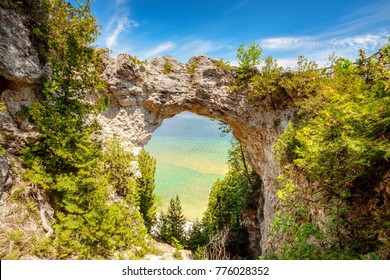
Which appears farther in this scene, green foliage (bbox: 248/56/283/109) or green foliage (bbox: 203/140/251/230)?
green foliage (bbox: 203/140/251/230)

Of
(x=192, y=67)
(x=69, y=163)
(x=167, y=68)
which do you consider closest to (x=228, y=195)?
(x=192, y=67)

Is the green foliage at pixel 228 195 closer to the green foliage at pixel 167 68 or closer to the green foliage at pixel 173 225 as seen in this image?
the green foliage at pixel 173 225

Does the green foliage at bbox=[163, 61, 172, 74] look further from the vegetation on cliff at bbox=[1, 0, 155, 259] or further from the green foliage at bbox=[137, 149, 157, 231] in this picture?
the green foliage at bbox=[137, 149, 157, 231]

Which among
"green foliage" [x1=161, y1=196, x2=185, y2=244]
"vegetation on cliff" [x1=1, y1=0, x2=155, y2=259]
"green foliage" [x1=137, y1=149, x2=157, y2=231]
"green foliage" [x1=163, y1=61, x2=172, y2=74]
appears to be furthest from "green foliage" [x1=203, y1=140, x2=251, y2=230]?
"vegetation on cliff" [x1=1, y1=0, x2=155, y2=259]

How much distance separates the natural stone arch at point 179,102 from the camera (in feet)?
37.1

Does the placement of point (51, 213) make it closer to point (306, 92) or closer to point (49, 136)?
point (49, 136)

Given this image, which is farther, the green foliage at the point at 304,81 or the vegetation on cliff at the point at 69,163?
the green foliage at the point at 304,81

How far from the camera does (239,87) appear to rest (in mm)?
12352

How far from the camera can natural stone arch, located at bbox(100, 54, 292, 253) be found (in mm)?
11312

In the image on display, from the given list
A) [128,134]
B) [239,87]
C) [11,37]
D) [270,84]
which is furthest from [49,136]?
[270,84]

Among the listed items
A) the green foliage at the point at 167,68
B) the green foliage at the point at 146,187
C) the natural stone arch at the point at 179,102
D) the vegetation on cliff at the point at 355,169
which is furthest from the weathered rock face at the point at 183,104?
the green foliage at the point at 146,187

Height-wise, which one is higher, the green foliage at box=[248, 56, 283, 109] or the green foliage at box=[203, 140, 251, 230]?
the green foliage at box=[248, 56, 283, 109]

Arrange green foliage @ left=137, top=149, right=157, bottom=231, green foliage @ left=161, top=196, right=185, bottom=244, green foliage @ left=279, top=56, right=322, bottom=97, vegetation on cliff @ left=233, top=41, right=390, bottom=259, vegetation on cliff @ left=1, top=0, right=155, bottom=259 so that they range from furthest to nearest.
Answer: green foliage @ left=161, top=196, right=185, bottom=244 → green foliage @ left=137, top=149, right=157, bottom=231 → green foliage @ left=279, top=56, right=322, bottom=97 → vegetation on cliff @ left=1, top=0, right=155, bottom=259 → vegetation on cliff @ left=233, top=41, right=390, bottom=259

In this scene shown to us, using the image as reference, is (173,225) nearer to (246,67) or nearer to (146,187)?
(146,187)
